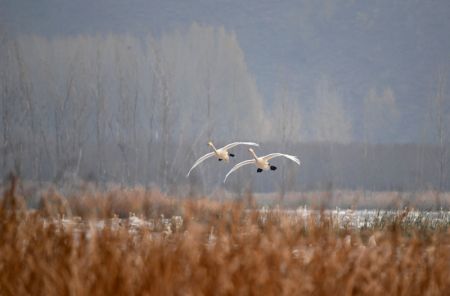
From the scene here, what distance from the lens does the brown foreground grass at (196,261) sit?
3.46 m

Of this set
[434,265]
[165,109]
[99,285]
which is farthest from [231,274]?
[165,109]

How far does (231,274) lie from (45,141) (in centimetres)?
1075

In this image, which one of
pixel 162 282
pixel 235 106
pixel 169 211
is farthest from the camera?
pixel 235 106

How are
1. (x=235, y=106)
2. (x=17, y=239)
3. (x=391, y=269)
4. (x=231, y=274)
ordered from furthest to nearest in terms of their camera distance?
(x=235, y=106), (x=17, y=239), (x=391, y=269), (x=231, y=274)

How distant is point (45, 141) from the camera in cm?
1374

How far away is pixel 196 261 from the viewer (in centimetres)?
380

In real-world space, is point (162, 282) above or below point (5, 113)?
below

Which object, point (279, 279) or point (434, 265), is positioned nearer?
point (279, 279)

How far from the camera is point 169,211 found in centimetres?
1135

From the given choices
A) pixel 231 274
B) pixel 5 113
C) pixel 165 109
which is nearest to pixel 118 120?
pixel 165 109

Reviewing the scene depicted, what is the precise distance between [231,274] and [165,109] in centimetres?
1217

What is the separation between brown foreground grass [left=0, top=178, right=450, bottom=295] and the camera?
3.46 m

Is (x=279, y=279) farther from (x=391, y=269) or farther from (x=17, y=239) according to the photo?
(x=17, y=239)

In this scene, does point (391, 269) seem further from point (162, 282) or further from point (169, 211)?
point (169, 211)
